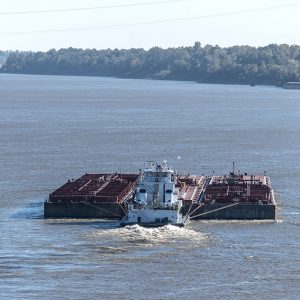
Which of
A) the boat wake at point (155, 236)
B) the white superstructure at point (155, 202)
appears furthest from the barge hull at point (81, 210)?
the boat wake at point (155, 236)

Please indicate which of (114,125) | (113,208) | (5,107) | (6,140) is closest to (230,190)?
(113,208)

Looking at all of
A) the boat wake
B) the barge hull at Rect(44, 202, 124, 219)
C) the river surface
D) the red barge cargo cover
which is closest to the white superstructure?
the boat wake

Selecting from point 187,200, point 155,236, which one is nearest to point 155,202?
point 187,200

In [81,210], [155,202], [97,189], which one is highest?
[155,202]

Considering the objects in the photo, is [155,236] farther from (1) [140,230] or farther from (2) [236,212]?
(2) [236,212]

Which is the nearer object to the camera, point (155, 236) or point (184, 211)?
point (155, 236)
